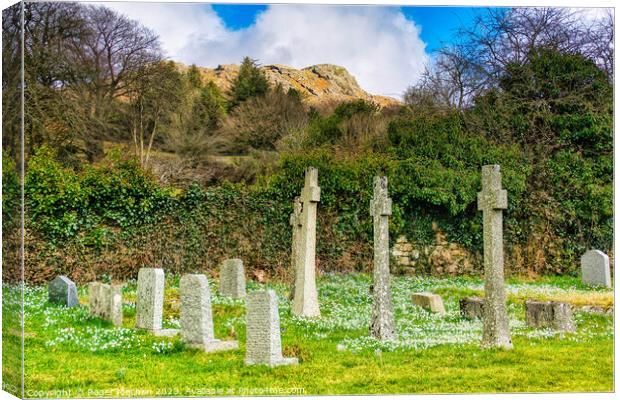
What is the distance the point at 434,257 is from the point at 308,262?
5.82 metres

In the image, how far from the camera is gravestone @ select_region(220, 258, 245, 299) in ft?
49.0

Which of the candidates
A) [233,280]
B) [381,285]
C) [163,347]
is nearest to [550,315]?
[381,285]

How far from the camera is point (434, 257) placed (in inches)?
707

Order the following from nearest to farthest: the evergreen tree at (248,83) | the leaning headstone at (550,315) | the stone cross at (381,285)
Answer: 1. the stone cross at (381,285)
2. the leaning headstone at (550,315)
3. the evergreen tree at (248,83)

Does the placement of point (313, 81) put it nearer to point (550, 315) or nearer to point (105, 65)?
point (105, 65)

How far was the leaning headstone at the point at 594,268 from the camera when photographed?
16.0 meters

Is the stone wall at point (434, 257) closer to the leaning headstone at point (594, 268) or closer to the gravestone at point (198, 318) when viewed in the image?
the leaning headstone at point (594, 268)

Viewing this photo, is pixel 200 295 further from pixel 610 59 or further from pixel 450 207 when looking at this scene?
pixel 450 207

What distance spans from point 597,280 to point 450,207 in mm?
3364

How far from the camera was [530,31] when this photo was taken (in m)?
15.8

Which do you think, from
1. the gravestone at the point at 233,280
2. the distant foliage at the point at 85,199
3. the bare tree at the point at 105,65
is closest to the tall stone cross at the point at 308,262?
the gravestone at the point at 233,280

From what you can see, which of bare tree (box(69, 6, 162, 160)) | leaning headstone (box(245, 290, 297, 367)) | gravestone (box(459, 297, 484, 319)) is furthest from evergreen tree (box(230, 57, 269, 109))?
leaning headstone (box(245, 290, 297, 367))

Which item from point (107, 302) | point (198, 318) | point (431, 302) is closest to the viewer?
point (198, 318)

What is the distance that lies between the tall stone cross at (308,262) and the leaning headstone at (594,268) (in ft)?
19.7
